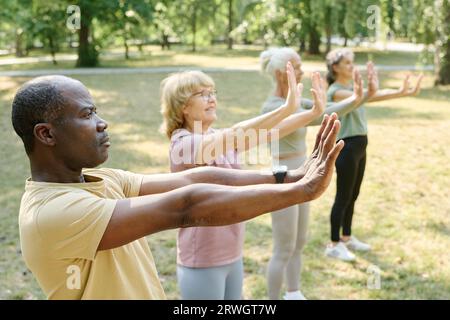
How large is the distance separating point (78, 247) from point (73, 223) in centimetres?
8

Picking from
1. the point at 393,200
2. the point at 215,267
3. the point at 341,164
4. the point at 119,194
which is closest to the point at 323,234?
the point at 341,164

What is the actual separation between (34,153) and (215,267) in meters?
1.39

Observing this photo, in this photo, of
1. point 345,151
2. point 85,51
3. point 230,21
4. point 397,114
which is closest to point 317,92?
point 345,151

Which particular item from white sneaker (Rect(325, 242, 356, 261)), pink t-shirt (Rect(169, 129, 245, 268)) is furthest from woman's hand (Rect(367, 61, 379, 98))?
white sneaker (Rect(325, 242, 356, 261))

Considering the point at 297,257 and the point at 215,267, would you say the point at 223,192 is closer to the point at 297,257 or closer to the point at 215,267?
the point at 215,267

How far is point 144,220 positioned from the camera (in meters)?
1.43

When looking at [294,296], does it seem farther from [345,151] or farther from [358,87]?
[358,87]

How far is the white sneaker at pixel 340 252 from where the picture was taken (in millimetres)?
4762

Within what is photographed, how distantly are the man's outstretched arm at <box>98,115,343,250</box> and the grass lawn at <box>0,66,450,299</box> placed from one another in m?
2.76

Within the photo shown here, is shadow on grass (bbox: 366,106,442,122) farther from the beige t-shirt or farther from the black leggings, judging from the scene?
the beige t-shirt

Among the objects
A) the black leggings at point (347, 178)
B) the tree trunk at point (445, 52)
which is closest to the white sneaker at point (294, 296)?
the black leggings at point (347, 178)

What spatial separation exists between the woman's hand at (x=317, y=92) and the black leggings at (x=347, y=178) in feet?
6.16

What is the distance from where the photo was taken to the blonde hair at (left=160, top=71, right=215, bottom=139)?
2.69 m

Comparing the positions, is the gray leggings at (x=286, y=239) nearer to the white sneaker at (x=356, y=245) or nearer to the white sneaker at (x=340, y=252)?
the white sneaker at (x=340, y=252)
